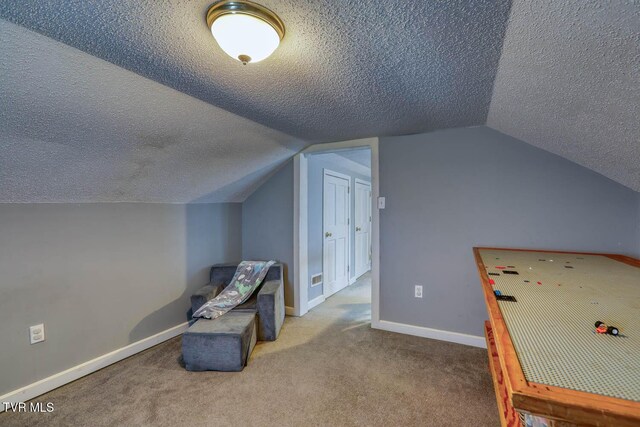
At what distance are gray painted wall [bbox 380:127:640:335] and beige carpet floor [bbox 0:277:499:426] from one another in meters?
0.41

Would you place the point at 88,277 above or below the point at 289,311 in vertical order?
above

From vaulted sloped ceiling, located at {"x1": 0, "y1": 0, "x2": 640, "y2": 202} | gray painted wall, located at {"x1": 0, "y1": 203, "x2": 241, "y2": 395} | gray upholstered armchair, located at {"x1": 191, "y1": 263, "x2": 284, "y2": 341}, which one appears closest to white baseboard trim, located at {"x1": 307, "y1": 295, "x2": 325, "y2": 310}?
gray upholstered armchair, located at {"x1": 191, "y1": 263, "x2": 284, "y2": 341}

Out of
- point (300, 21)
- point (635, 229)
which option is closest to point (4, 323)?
point (300, 21)

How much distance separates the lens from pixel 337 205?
420 centimetres

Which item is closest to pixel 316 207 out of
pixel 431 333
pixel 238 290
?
pixel 238 290

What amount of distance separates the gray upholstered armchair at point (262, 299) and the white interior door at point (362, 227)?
7.16 ft

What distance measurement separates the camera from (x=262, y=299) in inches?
104

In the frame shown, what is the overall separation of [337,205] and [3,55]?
11.2ft

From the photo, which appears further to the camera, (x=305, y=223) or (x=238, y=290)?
(x=305, y=223)

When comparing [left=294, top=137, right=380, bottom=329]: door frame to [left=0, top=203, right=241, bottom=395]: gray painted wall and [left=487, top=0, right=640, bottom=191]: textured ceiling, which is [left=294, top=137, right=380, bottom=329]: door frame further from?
[left=487, top=0, right=640, bottom=191]: textured ceiling

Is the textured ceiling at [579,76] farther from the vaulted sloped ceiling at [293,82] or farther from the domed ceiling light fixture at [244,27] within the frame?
the domed ceiling light fixture at [244,27]

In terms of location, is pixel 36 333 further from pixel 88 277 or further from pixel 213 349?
pixel 213 349

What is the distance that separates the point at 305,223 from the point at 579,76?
2.53 metres

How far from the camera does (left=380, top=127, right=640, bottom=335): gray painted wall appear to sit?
2.22m
